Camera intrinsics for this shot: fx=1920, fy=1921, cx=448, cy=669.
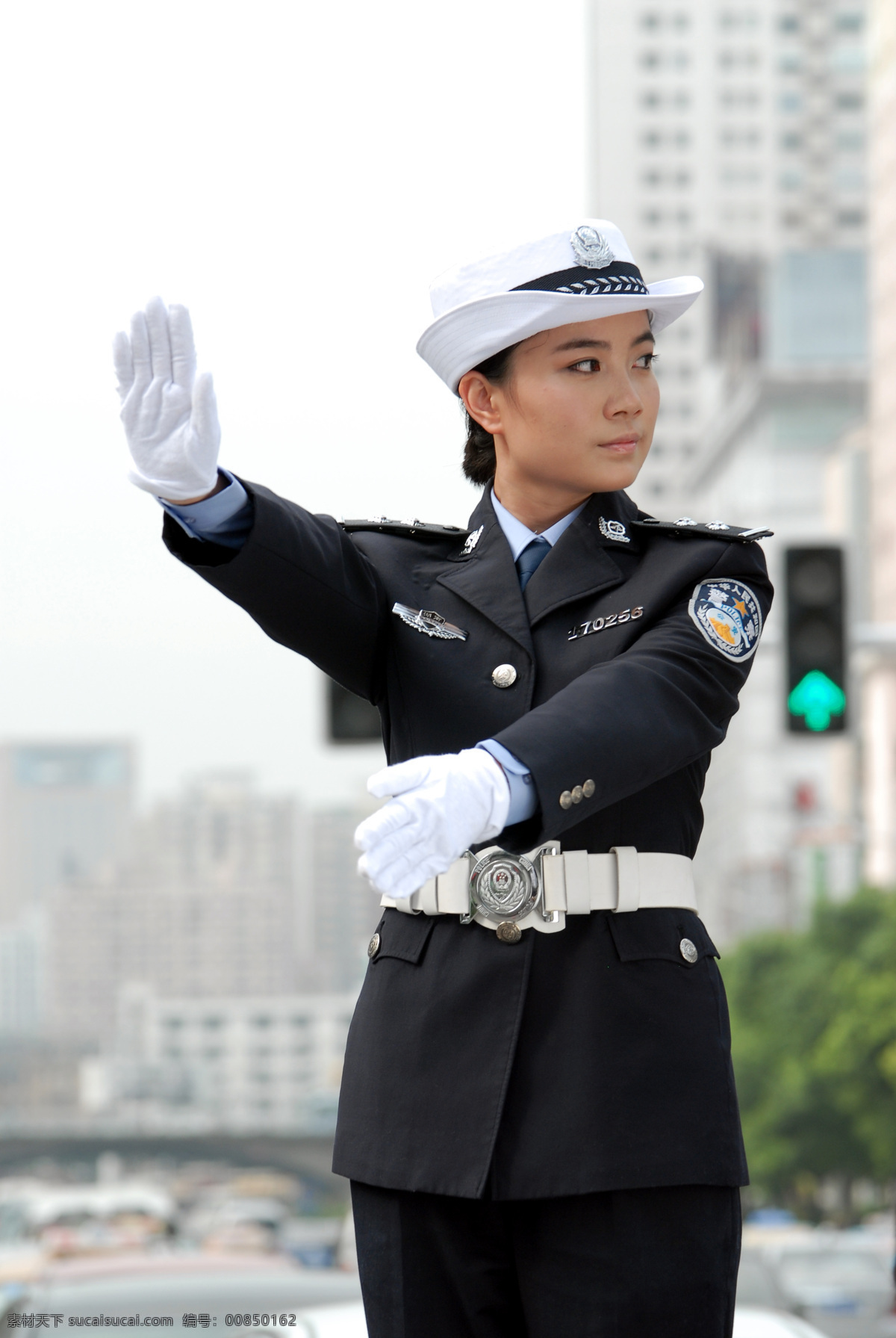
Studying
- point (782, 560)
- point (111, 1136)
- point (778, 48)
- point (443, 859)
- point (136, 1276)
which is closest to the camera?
point (443, 859)

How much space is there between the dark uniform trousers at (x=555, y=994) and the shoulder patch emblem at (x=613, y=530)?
1 centimetres

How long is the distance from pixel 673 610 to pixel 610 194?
117 meters

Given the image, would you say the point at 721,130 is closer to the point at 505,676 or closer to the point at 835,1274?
the point at 835,1274

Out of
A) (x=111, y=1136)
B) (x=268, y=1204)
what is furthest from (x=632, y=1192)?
(x=111, y=1136)

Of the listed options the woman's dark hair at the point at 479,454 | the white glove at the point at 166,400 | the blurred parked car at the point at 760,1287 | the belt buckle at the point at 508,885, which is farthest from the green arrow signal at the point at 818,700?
the white glove at the point at 166,400

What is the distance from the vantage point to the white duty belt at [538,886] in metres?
2.41

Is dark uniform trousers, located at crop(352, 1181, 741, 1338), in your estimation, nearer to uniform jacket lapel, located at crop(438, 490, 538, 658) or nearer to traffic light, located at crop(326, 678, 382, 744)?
uniform jacket lapel, located at crop(438, 490, 538, 658)

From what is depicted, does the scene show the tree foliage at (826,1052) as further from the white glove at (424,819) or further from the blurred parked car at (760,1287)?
the white glove at (424,819)

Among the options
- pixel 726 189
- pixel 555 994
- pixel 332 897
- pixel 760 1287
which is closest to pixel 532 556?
pixel 555 994

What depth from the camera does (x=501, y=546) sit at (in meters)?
2.70

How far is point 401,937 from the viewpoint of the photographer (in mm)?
2512

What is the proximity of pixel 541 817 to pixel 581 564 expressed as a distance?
1.78 feet

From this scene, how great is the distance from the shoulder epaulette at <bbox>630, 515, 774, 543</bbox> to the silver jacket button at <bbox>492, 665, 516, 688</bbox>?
0.30 m

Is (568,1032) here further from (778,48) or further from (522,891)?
(778,48)
